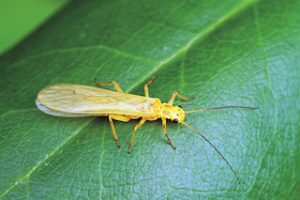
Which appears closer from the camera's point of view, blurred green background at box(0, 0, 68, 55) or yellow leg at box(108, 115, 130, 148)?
yellow leg at box(108, 115, 130, 148)

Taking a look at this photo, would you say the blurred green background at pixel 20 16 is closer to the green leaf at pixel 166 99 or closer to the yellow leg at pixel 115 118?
the green leaf at pixel 166 99

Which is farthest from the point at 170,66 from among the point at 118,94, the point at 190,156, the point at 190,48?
the point at 190,156

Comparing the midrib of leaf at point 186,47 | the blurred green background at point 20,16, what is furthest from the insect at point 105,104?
the blurred green background at point 20,16

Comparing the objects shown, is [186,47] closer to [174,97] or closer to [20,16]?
[174,97]

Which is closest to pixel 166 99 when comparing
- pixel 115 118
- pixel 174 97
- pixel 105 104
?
pixel 174 97

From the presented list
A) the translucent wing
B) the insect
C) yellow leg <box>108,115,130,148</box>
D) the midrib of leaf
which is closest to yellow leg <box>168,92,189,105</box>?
the insect

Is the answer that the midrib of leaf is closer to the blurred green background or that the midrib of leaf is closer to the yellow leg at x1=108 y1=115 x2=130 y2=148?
the yellow leg at x1=108 y1=115 x2=130 y2=148
